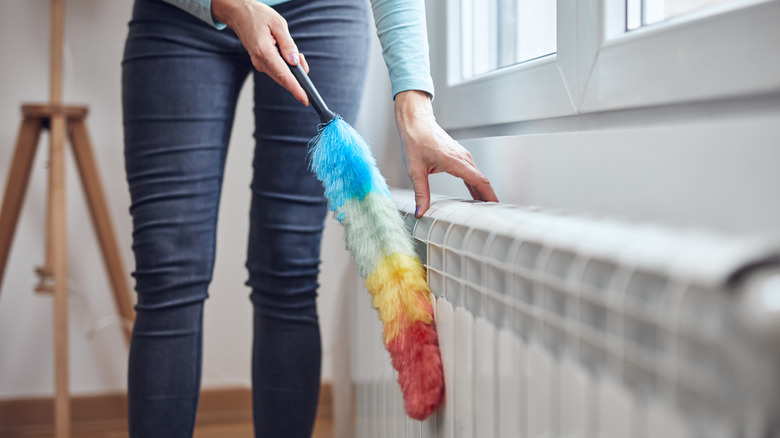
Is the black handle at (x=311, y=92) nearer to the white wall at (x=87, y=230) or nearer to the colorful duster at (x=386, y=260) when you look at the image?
the colorful duster at (x=386, y=260)

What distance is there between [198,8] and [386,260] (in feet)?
1.31

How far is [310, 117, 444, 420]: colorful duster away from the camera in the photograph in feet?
2.13

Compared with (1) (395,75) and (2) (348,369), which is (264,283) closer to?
(1) (395,75)

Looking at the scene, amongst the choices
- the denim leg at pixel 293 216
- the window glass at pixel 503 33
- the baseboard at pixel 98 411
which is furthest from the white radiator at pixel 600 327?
the baseboard at pixel 98 411

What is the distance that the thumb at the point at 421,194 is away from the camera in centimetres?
71

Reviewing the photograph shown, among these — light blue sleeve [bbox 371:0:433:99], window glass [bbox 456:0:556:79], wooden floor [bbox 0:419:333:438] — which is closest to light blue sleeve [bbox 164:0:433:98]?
light blue sleeve [bbox 371:0:433:99]

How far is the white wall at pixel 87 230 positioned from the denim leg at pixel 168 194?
0.67 meters

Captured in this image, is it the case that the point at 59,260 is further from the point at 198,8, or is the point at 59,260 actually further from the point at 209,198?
the point at 198,8

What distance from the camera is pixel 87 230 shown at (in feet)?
5.35

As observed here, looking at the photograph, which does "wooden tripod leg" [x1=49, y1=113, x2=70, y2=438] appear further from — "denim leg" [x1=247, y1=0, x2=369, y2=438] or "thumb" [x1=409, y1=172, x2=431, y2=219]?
"thumb" [x1=409, y1=172, x2=431, y2=219]

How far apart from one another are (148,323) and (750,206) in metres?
0.69

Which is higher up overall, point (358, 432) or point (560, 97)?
point (560, 97)

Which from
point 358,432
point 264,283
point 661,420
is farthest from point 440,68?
point 661,420

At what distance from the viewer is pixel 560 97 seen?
767mm
